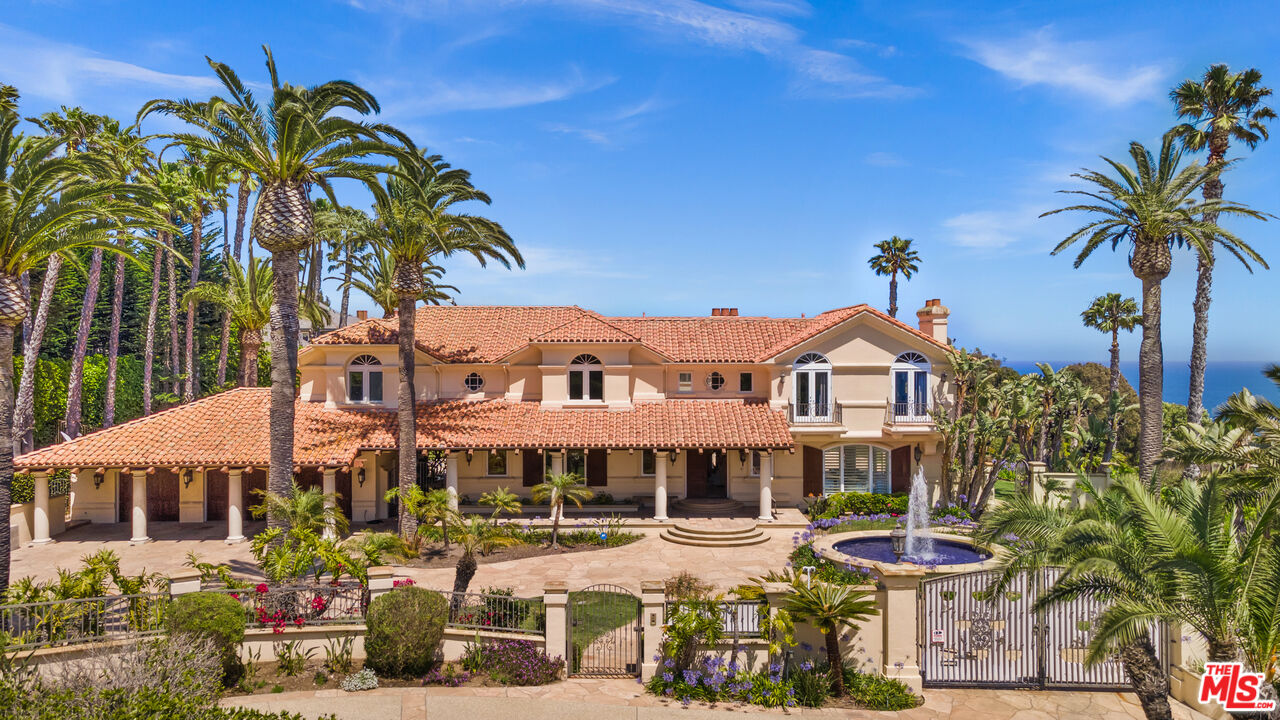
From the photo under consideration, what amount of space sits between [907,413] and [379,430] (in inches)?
813

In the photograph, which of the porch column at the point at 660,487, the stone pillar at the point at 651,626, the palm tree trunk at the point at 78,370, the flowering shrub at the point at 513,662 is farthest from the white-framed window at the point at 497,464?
the palm tree trunk at the point at 78,370

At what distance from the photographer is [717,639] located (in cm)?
1296

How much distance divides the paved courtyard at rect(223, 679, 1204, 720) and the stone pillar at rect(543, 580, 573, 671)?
70 centimetres

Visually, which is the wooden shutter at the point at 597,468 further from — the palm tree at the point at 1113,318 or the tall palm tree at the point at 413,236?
the palm tree at the point at 1113,318

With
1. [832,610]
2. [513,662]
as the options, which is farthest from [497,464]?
[832,610]

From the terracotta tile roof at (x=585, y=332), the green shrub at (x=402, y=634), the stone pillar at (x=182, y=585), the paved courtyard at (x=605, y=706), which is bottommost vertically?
the paved courtyard at (x=605, y=706)

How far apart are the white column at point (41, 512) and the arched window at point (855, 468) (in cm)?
2791

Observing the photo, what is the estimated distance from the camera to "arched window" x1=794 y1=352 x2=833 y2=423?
92.6ft

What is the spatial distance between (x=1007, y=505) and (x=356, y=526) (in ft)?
72.2

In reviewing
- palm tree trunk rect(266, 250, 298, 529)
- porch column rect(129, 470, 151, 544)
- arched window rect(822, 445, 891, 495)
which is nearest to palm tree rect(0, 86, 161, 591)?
palm tree trunk rect(266, 250, 298, 529)

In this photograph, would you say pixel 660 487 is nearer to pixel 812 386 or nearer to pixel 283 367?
pixel 812 386

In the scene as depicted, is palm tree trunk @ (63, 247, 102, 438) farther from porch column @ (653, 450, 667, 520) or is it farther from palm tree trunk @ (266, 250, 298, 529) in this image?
porch column @ (653, 450, 667, 520)

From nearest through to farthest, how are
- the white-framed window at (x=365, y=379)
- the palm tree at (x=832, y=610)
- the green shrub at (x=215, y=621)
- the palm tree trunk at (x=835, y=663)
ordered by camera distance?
the green shrub at (x=215, y=621), the palm tree at (x=832, y=610), the palm tree trunk at (x=835, y=663), the white-framed window at (x=365, y=379)

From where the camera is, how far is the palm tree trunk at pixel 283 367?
60.2ft
